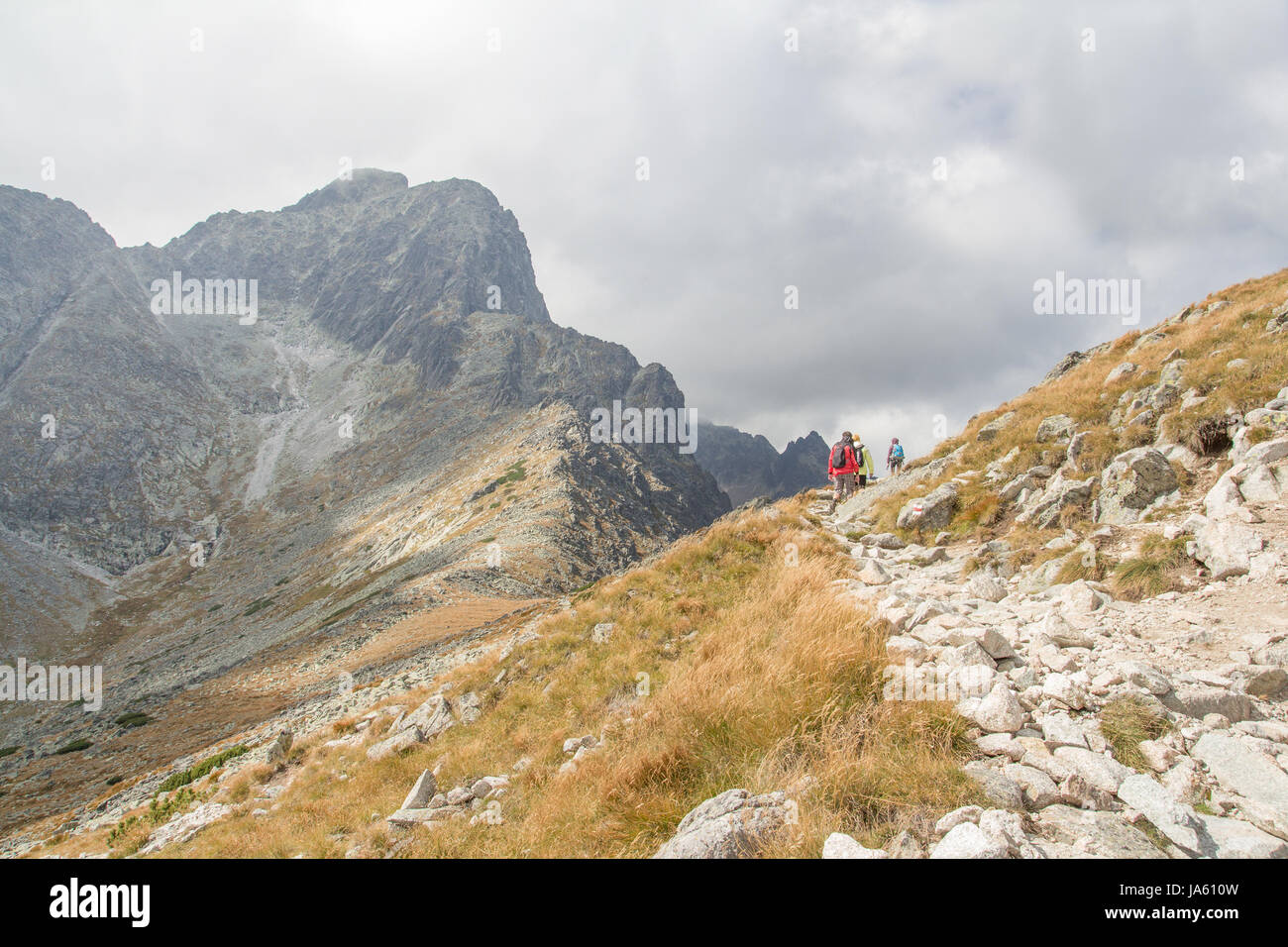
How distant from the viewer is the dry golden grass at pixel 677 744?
416cm

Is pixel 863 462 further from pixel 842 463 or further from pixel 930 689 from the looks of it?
pixel 930 689

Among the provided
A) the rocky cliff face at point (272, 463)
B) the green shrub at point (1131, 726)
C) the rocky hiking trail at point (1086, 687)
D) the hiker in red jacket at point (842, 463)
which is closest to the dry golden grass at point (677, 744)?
the rocky hiking trail at point (1086, 687)

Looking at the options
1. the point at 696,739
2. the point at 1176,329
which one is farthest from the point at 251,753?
the point at 1176,329

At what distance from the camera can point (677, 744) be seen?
5.32 meters

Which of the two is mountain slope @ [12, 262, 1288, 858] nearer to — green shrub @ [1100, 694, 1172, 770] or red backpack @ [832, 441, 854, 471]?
green shrub @ [1100, 694, 1172, 770]

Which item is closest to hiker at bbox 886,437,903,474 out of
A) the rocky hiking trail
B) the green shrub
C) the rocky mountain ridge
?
the rocky hiking trail

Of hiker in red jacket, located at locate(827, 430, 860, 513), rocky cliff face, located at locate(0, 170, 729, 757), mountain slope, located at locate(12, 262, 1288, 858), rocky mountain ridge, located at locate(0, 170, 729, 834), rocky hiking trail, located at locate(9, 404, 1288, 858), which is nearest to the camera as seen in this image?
rocky hiking trail, located at locate(9, 404, 1288, 858)

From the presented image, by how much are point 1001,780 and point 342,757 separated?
15.2m

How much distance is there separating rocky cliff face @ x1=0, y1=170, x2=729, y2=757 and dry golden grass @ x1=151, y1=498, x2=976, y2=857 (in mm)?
30561

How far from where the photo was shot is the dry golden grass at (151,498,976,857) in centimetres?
416

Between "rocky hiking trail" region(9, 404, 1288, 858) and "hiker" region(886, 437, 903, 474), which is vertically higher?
"hiker" region(886, 437, 903, 474)

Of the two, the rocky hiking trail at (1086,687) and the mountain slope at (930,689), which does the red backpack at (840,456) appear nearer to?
the mountain slope at (930,689)

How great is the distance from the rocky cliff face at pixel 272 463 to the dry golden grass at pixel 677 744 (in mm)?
30561
